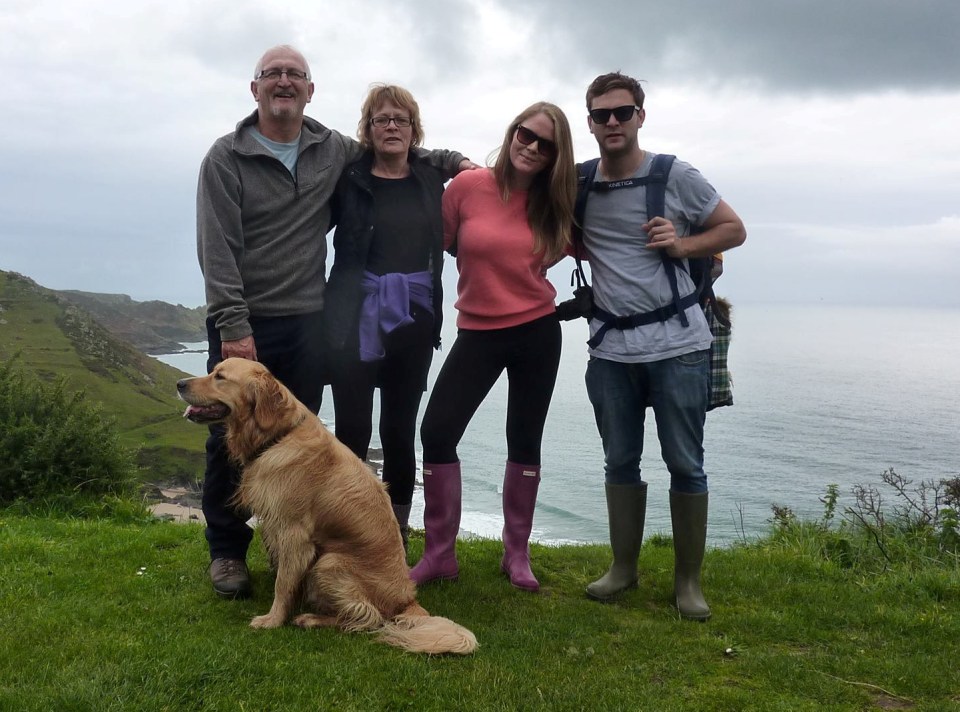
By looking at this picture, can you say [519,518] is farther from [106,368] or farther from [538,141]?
[106,368]

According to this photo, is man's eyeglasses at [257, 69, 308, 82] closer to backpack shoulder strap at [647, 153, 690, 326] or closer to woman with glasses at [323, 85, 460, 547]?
woman with glasses at [323, 85, 460, 547]

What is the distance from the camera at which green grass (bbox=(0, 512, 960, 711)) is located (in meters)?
3.21

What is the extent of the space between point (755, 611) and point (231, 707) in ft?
11.0

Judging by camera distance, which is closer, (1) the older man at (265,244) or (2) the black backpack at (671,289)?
(1) the older man at (265,244)

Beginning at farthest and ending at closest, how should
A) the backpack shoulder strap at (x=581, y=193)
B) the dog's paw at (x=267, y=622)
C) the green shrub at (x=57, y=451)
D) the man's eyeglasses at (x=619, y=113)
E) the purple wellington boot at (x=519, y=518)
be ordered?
the green shrub at (x=57, y=451), the purple wellington boot at (x=519, y=518), the backpack shoulder strap at (x=581, y=193), the man's eyeglasses at (x=619, y=113), the dog's paw at (x=267, y=622)

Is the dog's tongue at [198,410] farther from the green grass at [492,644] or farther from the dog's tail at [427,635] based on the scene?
the dog's tail at [427,635]

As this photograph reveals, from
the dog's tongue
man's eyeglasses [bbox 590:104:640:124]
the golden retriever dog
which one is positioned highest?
man's eyeglasses [bbox 590:104:640:124]

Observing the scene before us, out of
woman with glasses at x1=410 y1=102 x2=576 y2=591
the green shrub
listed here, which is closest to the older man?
woman with glasses at x1=410 y1=102 x2=576 y2=591

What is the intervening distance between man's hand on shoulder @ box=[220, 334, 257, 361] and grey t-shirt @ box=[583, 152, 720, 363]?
2.17m

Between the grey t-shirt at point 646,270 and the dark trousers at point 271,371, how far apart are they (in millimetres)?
1879

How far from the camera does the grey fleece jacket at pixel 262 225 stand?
4.04m

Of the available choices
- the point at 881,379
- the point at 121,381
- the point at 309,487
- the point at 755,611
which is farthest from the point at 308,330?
the point at 121,381

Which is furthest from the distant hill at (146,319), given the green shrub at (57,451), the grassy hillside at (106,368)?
the green shrub at (57,451)

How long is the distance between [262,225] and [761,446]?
27.3m
